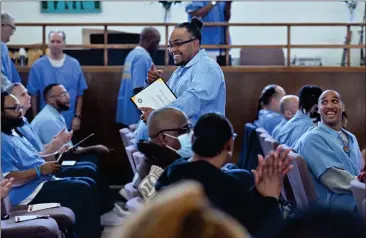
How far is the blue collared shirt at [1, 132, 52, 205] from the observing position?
14.0ft

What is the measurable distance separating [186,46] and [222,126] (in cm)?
111

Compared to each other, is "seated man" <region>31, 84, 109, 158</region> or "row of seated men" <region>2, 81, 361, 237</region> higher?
"row of seated men" <region>2, 81, 361, 237</region>

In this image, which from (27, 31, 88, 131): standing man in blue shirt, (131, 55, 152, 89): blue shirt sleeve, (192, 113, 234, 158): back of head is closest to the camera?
(192, 113, 234, 158): back of head

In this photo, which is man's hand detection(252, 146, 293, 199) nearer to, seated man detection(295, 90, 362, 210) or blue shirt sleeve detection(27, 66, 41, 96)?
seated man detection(295, 90, 362, 210)

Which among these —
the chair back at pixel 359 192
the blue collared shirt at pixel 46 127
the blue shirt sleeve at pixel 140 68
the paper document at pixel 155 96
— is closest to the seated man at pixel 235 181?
the chair back at pixel 359 192

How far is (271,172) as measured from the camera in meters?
2.38

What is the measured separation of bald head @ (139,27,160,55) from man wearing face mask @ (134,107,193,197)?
3522 mm

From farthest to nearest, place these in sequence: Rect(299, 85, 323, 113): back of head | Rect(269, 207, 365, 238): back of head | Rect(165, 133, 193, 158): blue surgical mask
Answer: Rect(299, 85, 323, 113): back of head
Rect(165, 133, 193, 158): blue surgical mask
Rect(269, 207, 365, 238): back of head

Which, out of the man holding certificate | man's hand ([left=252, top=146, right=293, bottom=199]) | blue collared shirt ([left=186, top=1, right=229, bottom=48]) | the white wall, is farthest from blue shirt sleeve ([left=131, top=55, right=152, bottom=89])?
man's hand ([left=252, top=146, right=293, bottom=199])

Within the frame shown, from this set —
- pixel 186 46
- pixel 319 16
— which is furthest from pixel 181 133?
pixel 319 16

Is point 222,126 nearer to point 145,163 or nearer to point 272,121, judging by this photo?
point 145,163

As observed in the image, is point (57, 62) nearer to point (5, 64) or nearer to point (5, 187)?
point (5, 64)

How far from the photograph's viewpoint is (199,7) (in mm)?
6934

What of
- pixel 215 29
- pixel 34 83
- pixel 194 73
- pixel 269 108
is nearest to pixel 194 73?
pixel 194 73
